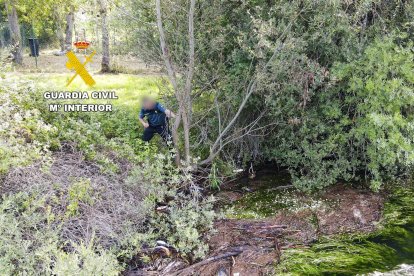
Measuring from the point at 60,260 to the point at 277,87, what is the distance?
11.0ft

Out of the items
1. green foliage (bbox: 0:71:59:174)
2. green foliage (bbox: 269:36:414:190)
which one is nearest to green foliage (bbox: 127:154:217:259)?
green foliage (bbox: 0:71:59:174)

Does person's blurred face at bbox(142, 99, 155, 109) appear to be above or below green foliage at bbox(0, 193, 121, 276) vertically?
above

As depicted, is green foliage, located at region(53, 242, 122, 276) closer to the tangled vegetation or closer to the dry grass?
the tangled vegetation

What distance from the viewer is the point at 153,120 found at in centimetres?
583

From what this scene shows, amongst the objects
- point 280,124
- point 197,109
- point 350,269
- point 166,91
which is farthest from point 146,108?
point 350,269

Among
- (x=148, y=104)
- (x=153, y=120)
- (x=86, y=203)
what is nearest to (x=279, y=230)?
(x=86, y=203)

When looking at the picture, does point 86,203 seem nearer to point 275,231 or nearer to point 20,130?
point 20,130

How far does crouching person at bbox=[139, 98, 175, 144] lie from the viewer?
576cm

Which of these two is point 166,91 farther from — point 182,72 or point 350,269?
point 350,269

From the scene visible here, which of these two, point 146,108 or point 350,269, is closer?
point 350,269

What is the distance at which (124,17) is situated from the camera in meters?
5.14

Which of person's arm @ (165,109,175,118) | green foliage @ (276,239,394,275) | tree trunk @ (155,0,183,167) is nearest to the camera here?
green foliage @ (276,239,394,275)

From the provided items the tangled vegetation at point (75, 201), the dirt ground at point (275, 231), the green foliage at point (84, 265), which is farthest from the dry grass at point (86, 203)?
the dirt ground at point (275, 231)

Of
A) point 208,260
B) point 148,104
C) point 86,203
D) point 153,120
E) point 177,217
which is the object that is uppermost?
point 148,104
